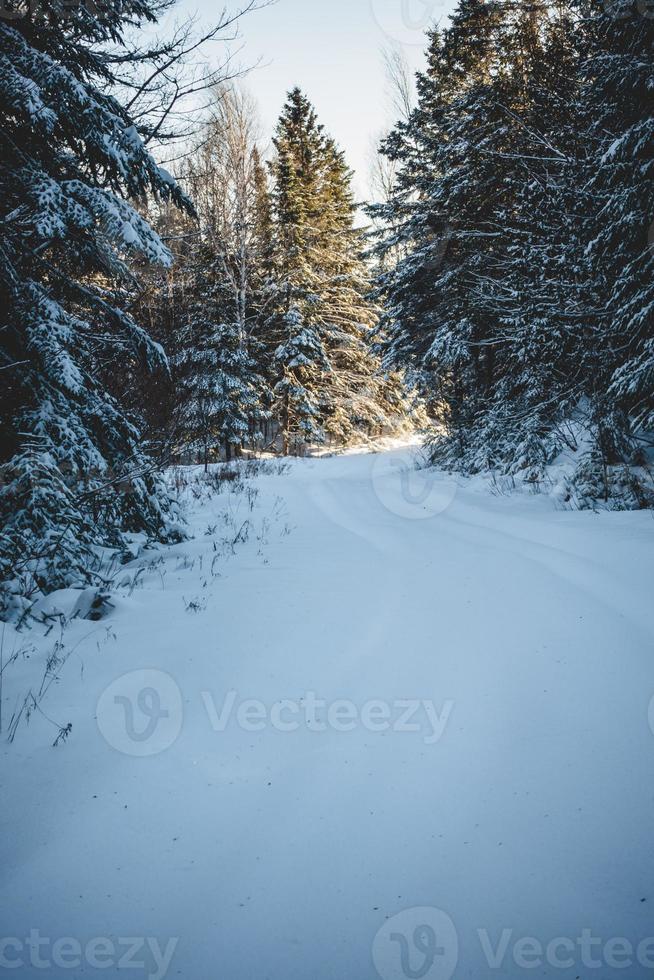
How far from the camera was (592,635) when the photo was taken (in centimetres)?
311

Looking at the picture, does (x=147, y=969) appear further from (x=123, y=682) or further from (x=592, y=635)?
(x=592, y=635)

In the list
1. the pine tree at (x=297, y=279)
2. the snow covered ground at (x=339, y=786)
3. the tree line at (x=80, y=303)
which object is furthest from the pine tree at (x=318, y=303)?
the snow covered ground at (x=339, y=786)

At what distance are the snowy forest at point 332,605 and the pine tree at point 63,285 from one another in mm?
38

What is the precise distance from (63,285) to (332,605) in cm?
497

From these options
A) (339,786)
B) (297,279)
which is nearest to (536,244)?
(339,786)

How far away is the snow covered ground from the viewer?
140cm

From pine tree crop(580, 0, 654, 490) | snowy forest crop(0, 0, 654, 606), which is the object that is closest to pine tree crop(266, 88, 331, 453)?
snowy forest crop(0, 0, 654, 606)

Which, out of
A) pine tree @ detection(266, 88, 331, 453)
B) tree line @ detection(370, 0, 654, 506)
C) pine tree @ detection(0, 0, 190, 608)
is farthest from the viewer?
pine tree @ detection(266, 88, 331, 453)

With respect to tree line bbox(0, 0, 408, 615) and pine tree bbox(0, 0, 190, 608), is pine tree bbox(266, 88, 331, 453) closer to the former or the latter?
tree line bbox(0, 0, 408, 615)

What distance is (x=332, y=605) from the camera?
379 centimetres

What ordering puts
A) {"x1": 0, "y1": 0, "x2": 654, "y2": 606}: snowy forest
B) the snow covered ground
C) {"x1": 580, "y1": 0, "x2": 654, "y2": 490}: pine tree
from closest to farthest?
the snow covered ground < {"x1": 0, "y1": 0, "x2": 654, "y2": 606}: snowy forest < {"x1": 580, "y1": 0, "x2": 654, "y2": 490}: pine tree

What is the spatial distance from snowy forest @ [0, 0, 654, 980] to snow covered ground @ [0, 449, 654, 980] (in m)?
0.01

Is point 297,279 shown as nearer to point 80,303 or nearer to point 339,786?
point 80,303

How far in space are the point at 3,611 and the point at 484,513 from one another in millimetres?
6109
